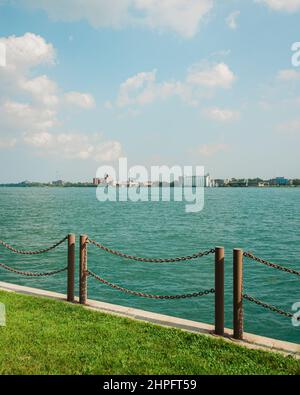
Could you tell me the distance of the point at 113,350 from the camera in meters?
6.07

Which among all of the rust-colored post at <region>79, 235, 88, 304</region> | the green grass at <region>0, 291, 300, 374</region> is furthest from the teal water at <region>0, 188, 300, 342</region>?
the green grass at <region>0, 291, 300, 374</region>

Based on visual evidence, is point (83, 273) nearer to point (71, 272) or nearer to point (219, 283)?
point (71, 272)

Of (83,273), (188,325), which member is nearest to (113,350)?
(188,325)

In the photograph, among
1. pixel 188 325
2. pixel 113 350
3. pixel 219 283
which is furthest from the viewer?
pixel 188 325

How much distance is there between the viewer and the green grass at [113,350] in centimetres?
547

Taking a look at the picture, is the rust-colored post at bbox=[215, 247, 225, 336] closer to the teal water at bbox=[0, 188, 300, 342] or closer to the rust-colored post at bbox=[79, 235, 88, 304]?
the rust-colored post at bbox=[79, 235, 88, 304]

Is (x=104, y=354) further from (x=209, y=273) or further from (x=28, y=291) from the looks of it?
(x=209, y=273)

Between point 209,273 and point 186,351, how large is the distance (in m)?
11.4

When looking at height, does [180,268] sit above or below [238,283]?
below

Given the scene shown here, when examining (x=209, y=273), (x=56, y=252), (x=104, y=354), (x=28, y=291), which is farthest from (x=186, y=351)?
(x=56, y=252)

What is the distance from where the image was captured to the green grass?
215 inches

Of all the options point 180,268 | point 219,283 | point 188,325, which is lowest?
point 180,268

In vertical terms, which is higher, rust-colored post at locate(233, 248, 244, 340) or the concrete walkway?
rust-colored post at locate(233, 248, 244, 340)
